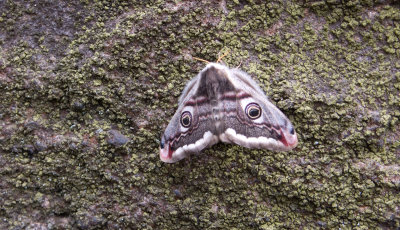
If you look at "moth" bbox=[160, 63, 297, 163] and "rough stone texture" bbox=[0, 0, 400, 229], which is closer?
"moth" bbox=[160, 63, 297, 163]

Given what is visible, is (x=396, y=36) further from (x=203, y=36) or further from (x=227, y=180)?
(x=227, y=180)

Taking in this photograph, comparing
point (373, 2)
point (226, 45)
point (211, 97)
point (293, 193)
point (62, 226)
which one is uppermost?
point (373, 2)

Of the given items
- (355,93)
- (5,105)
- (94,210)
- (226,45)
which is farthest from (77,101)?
(355,93)

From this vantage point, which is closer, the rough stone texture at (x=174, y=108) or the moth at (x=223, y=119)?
the moth at (x=223, y=119)

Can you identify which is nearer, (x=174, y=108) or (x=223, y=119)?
(x=223, y=119)
